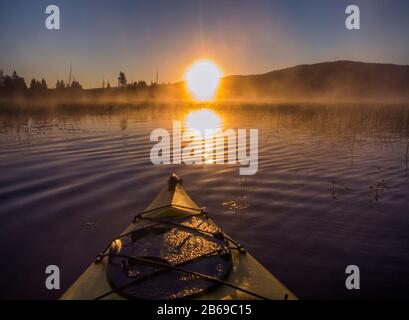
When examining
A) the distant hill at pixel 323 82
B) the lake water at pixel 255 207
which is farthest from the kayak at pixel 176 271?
the distant hill at pixel 323 82

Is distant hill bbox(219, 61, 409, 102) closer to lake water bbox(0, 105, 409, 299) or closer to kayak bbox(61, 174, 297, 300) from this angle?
lake water bbox(0, 105, 409, 299)

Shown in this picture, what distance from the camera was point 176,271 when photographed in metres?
3.25

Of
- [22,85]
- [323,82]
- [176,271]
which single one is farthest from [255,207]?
[323,82]

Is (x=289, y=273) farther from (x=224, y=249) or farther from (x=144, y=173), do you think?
(x=144, y=173)

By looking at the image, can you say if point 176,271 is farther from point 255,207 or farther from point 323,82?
point 323,82

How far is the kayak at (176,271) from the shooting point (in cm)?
297

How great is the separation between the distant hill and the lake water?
103 m

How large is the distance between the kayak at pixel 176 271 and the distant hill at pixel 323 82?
109 metres

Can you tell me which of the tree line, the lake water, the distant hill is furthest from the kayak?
the distant hill

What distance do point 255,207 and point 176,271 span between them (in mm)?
3590

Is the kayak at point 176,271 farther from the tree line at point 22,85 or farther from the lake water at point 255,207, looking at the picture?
the tree line at point 22,85

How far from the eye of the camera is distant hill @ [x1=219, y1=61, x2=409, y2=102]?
11188 centimetres

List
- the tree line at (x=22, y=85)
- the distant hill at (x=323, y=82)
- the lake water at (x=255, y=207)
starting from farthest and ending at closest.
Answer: the distant hill at (x=323, y=82) → the tree line at (x=22, y=85) → the lake water at (x=255, y=207)
